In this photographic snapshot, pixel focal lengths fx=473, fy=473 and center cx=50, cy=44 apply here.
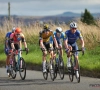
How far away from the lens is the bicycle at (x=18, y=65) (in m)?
15.5

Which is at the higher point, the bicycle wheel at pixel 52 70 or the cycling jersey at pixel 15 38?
the cycling jersey at pixel 15 38

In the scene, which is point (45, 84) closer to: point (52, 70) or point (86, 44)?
point (52, 70)

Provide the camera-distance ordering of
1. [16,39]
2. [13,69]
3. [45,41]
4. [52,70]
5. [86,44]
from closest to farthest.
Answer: [52,70] → [45,41] → [13,69] → [16,39] → [86,44]

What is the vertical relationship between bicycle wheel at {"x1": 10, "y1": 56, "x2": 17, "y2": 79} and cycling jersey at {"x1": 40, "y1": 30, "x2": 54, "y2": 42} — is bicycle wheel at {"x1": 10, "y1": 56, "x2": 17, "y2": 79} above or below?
below

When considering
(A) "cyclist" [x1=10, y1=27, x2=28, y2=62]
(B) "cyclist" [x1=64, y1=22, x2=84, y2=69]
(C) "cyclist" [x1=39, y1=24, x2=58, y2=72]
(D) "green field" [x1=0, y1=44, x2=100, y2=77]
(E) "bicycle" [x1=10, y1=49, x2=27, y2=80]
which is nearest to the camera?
(B) "cyclist" [x1=64, y1=22, x2=84, y2=69]

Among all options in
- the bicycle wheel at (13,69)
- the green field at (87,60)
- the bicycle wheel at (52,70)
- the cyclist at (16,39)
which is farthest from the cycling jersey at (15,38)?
the green field at (87,60)

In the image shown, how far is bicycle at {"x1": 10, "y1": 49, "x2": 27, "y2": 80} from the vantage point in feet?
50.9

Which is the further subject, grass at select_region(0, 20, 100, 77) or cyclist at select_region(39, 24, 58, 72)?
grass at select_region(0, 20, 100, 77)

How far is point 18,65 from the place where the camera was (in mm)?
15742

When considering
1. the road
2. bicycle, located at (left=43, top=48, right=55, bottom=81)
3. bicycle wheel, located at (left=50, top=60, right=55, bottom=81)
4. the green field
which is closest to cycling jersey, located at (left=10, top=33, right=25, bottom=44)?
the road

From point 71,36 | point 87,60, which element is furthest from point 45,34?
point 87,60

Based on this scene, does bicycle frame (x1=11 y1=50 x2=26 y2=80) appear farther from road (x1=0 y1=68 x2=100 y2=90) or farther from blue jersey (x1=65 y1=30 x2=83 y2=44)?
blue jersey (x1=65 y1=30 x2=83 y2=44)

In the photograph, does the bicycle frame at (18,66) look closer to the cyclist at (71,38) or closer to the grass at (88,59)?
the cyclist at (71,38)

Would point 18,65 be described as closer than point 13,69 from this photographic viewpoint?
Yes
